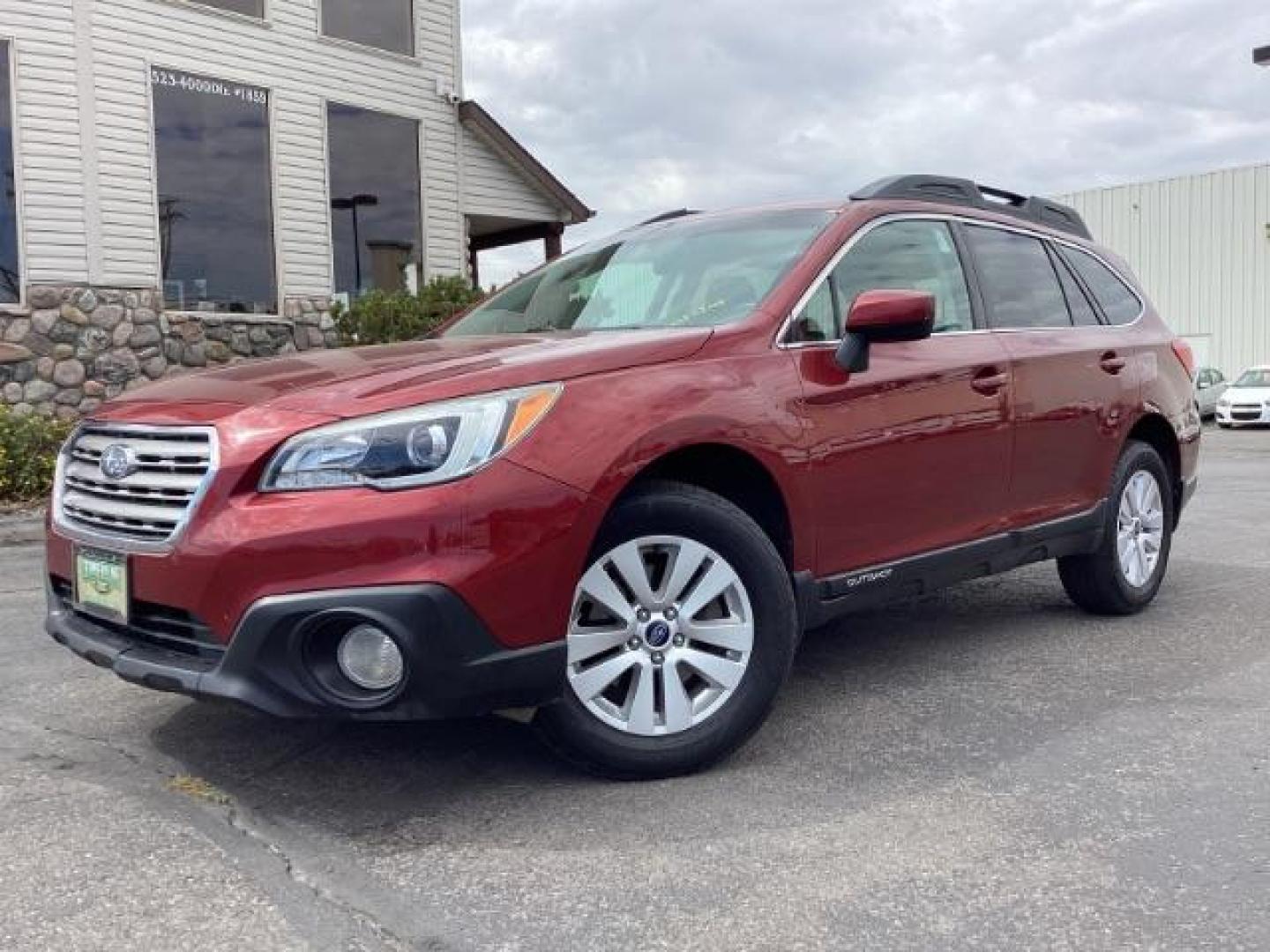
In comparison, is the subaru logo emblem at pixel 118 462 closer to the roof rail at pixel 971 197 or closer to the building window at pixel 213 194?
the roof rail at pixel 971 197

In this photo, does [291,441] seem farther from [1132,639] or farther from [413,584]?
[1132,639]

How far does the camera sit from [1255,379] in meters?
26.0

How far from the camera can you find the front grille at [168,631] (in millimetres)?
2957

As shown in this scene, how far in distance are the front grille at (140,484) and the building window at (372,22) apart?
11.7 m

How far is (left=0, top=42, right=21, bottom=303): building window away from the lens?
11.3 meters

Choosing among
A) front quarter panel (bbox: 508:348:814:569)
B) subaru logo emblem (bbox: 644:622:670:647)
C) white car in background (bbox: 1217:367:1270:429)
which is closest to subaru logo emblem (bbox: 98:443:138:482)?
front quarter panel (bbox: 508:348:814:569)

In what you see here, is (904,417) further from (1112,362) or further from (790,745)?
(1112,362)

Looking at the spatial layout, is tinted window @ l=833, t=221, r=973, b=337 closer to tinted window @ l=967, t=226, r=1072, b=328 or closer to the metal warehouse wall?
tinted window @ l=967, t=226, r=1072, b=328

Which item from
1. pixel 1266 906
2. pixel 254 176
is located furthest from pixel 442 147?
pixel 1266 906

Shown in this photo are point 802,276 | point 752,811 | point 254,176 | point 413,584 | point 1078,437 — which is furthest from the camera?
point 254,176

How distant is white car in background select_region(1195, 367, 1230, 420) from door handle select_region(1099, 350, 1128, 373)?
79.2 feet

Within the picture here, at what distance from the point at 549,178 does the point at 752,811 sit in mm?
13734

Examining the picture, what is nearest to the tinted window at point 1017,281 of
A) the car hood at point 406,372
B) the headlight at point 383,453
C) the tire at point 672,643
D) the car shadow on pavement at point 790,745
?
the car shadow on pavement at point 790,745

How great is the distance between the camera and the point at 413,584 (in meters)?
2.82
